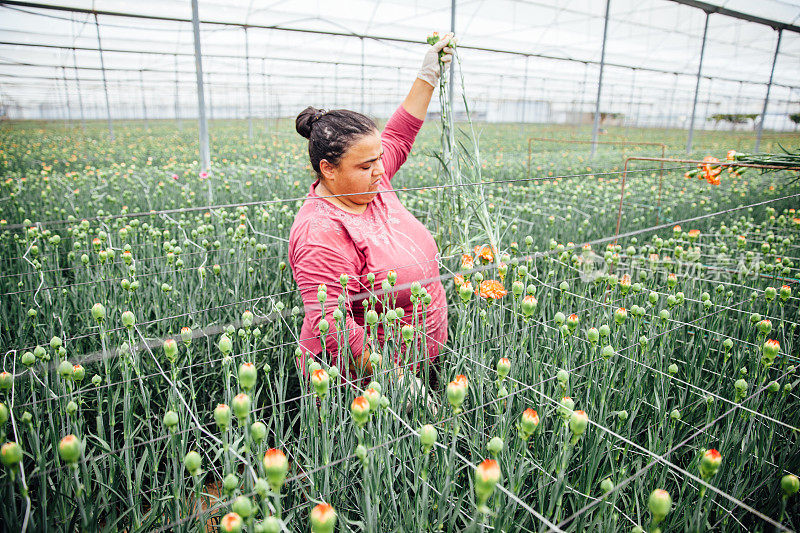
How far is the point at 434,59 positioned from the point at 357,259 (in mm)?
888

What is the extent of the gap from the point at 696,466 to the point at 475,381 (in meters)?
0.49

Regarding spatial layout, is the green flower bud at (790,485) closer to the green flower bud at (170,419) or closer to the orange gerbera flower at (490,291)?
the orange gerbera flower at (490,291)

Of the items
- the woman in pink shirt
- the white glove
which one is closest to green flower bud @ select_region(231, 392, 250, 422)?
the woman in pink shirt

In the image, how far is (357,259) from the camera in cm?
150

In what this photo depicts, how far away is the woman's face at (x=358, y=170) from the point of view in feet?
4.95

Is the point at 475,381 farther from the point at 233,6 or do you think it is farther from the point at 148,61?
the point at 148,61

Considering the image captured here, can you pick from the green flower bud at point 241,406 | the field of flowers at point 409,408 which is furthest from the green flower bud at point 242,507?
the green flower bud at point 241,406

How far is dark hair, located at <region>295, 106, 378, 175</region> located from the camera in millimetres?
1498

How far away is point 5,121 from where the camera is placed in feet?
56.1

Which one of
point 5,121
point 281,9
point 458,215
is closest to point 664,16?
point 281,9

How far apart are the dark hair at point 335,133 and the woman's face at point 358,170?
0.02m

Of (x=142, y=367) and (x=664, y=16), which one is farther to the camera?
(x=664, y=16)

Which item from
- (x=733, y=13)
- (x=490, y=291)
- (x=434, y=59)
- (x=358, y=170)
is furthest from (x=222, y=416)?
(x=733, y=13)

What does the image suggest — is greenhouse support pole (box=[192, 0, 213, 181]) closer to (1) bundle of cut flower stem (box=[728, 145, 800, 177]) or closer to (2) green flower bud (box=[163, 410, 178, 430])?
(2) green flower bud (box=[163, 410, 178, 430])
